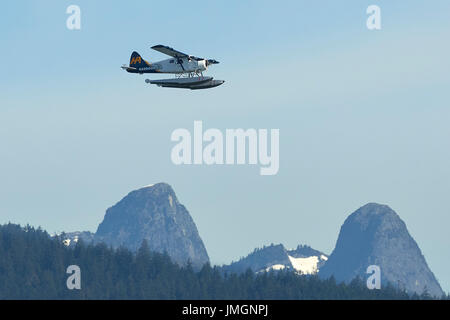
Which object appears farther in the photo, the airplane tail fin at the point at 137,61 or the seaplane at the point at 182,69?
the airplane tail fin at the point at 137,61

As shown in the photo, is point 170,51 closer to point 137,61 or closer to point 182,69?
point 182,69

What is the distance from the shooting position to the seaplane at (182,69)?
449 ft

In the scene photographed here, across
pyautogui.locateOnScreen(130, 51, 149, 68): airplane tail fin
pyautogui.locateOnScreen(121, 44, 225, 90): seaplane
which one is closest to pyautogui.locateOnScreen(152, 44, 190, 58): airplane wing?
pyautogui.locateOnScreen(121, 44, 225, 90): seaplane

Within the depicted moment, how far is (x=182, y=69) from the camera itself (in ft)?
470

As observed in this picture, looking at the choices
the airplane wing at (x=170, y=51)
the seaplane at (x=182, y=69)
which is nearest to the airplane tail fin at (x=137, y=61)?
the seaplane at (x=182, y=69)

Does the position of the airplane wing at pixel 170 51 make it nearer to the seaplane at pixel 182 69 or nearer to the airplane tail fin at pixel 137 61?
the seaplane at pixel 182 69

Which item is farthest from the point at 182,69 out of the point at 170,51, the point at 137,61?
the point at 137,61

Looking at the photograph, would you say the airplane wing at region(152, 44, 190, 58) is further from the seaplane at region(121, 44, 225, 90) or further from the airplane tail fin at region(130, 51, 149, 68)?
the airplane tail fin at region(130, 51, 149, 68)
